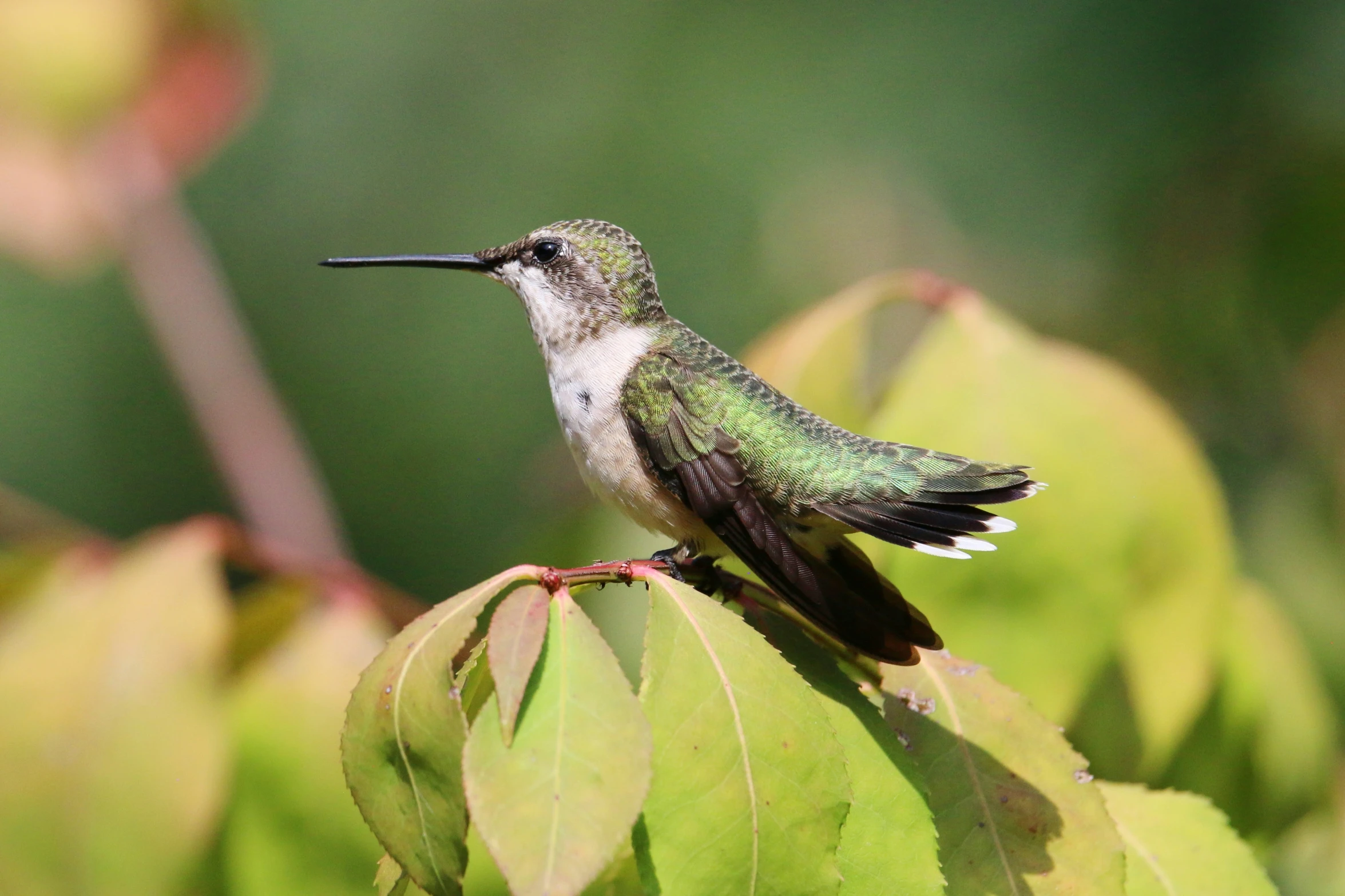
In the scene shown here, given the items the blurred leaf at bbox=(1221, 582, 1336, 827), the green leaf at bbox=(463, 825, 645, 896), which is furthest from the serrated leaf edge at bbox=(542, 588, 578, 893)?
the blurred leaf at bbox=(1221, 582, 1336, 827)

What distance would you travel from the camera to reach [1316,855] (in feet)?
8.72

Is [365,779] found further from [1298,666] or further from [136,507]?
[136,507]

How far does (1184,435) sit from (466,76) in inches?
252

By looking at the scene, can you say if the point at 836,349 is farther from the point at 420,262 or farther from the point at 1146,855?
the point at 1146,855

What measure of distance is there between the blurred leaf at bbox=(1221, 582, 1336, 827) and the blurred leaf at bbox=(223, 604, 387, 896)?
5.11ft

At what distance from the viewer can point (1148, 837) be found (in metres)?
1.64

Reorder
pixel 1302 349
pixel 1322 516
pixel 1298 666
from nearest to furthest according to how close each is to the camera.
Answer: pixel 1298 666
pixel 1322 516
pixel 1302 349

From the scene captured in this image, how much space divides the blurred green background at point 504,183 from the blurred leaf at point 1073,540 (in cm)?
319

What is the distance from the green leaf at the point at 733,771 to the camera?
116cm

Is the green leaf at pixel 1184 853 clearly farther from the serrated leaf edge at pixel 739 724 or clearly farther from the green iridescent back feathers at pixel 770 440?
the serrated leaf edge at pixel 739 724

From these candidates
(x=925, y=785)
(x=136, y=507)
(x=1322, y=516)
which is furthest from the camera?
(x=136, y=507)

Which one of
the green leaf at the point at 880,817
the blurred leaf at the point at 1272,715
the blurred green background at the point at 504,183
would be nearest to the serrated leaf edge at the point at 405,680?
the green leaf at the point at 880,817

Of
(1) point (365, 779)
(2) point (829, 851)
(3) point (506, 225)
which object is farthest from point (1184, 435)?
(3) point (506, 225)

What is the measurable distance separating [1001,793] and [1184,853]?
0.36m
